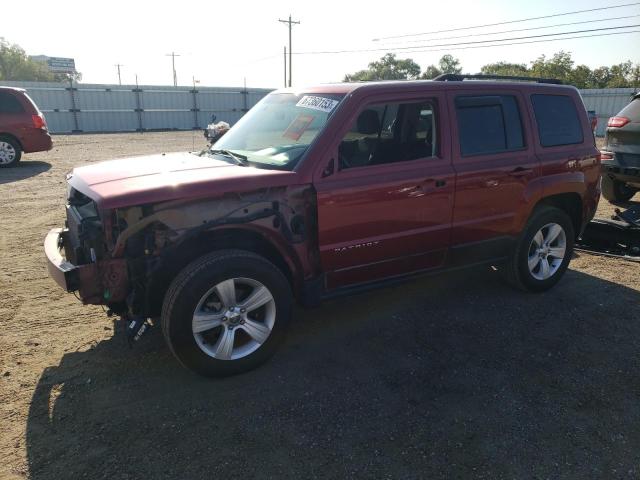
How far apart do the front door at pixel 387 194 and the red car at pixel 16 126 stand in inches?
460

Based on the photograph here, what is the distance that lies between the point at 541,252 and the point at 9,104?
12.7 metres

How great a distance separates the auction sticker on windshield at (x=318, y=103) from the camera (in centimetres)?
370

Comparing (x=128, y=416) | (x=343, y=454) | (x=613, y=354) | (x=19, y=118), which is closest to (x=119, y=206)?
(x=128, y=416)

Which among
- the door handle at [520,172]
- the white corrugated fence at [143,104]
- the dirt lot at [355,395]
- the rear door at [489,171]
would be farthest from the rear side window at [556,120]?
the white corrugated fence at [143,104]

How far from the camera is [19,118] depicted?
12.1 meters

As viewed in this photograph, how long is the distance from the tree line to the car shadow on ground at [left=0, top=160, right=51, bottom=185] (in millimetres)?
30381

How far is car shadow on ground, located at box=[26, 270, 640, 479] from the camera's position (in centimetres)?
261

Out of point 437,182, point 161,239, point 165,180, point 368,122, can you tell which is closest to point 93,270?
point 161,239

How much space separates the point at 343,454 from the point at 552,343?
2187 mm

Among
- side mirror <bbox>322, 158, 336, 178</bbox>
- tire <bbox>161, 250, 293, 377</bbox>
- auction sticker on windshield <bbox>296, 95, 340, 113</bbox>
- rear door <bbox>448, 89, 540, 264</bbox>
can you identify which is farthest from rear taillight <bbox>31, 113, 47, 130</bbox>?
rear door <bbox>448, 89, 540, 264</bbox>

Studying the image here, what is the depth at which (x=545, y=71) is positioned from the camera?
5828 cm

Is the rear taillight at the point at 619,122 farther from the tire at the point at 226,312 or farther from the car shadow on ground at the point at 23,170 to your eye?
the car shadow on ground at the point at 23,170

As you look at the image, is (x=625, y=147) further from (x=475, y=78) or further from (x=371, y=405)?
(x=371, y=405)

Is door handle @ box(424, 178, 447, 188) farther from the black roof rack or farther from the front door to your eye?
the black roof rack
